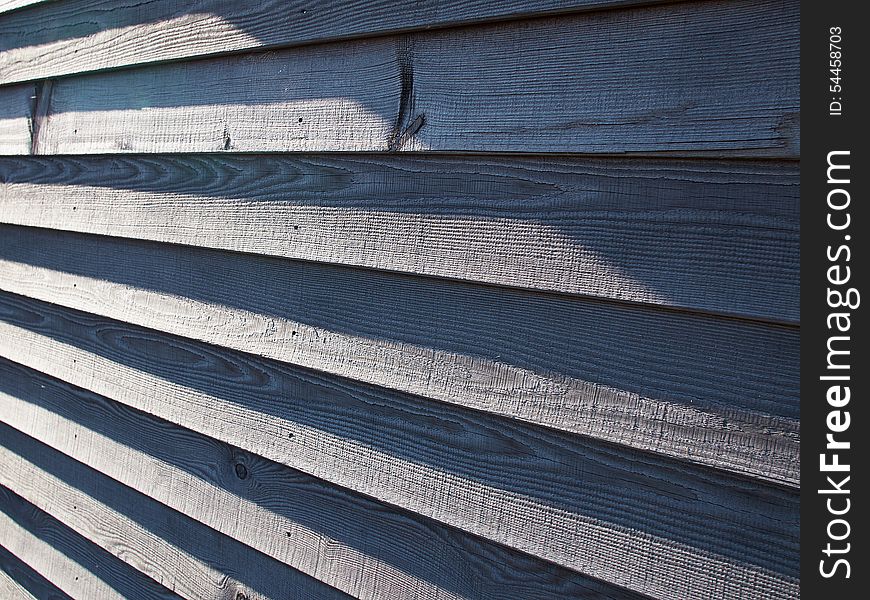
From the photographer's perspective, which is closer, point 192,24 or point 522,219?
point 522,219

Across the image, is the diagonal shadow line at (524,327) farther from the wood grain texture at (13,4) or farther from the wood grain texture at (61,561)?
the wood grain texture at (13,4)

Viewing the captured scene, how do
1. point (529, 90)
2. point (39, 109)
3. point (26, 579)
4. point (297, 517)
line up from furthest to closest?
point (26, 579), point (39, 109), point (297, 517), point (529, 90)

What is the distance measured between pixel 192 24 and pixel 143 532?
1.10 metres

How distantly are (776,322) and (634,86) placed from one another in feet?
1.05

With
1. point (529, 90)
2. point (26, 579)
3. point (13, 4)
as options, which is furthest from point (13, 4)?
point (529, 90)

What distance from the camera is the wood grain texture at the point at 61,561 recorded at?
1762mm

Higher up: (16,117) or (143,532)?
(16,117)

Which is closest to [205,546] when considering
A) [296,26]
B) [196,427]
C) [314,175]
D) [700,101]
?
[196,427]

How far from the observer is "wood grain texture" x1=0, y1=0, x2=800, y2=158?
81 centimetres

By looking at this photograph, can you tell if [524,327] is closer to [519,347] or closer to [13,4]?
[519,347]

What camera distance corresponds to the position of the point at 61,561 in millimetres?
1999

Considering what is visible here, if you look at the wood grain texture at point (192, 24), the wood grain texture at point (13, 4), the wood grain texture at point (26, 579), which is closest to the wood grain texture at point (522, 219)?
the wood grain texture at point (192, 24)

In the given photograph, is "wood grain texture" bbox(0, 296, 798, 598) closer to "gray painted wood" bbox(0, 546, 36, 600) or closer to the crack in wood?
the crack in wood

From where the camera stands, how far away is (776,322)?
80 cm
